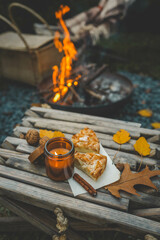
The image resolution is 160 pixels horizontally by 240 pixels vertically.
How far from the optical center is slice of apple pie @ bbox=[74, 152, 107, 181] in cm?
138

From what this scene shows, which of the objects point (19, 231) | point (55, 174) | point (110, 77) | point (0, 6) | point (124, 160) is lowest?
point (19, 231)

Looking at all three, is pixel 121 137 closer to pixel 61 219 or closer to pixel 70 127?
pixel 70 127

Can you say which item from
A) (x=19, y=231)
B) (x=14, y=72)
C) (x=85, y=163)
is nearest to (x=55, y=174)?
(x=85, y=163)

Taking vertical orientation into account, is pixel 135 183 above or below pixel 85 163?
below

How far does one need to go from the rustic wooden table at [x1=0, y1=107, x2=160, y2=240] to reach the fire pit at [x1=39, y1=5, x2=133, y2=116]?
971 mm

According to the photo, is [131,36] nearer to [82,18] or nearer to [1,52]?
[82,18]

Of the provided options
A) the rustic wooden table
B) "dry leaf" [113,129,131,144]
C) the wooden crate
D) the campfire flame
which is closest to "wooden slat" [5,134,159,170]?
the rustic wooden table

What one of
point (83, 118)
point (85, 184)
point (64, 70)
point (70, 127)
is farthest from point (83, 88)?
point (85, 184)

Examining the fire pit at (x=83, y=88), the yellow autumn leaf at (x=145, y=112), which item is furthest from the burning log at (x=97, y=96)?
the yellow autumn leaf at (x=145, y=112)

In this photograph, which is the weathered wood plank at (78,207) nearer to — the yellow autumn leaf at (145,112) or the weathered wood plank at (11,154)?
the weathered wood plank at (11,154)

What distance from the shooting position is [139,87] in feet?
13.7

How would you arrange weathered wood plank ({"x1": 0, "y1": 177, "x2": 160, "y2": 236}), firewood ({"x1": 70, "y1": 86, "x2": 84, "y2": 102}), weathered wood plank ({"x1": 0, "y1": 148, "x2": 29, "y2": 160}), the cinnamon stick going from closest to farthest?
weathered wood plank ({"x1": 0, "y1": 177, "x2": 160, "y2": 236}), the cinnamon stick, weathered wood plank ({"x1": 0, "y1": 148, "x2": 29, "y2": 160}), firewood ({"x1": 70, "y1": 86, "x2": 84, "y2": 102})

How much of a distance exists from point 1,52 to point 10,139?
2.63 metres

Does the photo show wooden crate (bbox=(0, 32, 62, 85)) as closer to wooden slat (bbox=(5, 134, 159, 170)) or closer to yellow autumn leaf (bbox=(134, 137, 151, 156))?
wooden slat (bbox=(5, 134, 159, 170))
